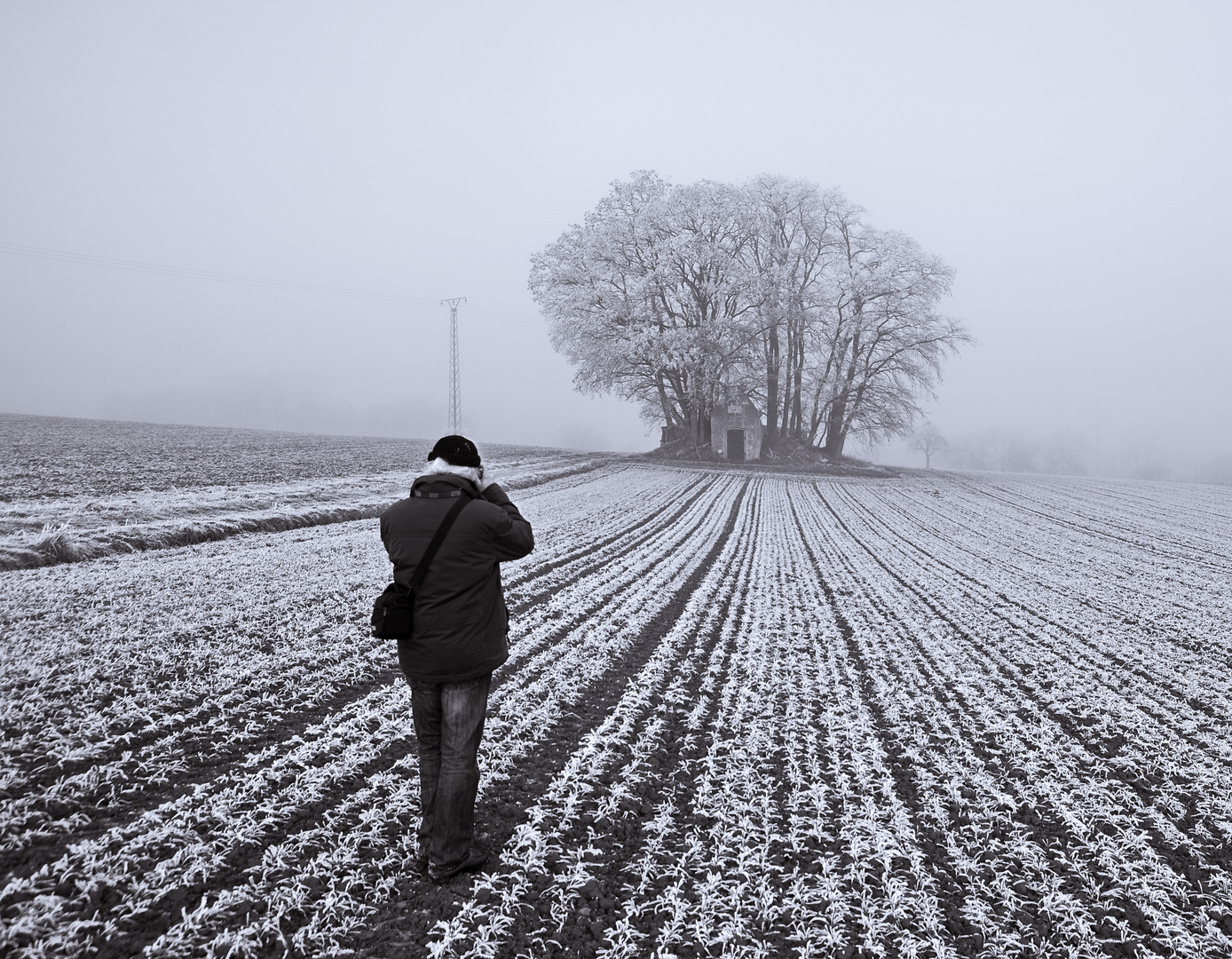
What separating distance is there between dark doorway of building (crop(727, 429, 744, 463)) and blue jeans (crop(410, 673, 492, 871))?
40.8 meters

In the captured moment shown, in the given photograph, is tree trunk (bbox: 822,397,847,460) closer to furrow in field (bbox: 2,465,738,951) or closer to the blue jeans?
furrow in field (bbox: 2,465,738,951)

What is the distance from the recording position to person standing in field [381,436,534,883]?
11.2ft

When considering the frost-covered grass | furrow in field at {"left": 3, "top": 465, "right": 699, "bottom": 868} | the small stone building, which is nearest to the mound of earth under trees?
the small stone building

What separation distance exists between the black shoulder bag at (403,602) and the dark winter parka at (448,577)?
1.1 inches

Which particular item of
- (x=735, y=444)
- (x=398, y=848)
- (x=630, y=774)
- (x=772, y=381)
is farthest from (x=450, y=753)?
(x=772, y=381)

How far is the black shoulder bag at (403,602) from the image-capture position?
10.9 ft

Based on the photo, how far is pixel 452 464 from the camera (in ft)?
11.8

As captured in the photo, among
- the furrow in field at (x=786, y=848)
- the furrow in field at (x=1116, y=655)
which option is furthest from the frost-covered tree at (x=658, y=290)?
the furrow in field at (x=786, y=848)

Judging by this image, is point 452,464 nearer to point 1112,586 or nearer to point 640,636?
point 640,636

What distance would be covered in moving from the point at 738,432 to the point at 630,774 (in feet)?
132

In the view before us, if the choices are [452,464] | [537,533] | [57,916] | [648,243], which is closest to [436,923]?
[57,916]

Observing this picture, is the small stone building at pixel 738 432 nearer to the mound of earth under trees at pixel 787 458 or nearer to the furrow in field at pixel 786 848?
the mound of earth under trees at pixel 787 458

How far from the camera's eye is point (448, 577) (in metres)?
3.41

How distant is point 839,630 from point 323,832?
6.92 metres
